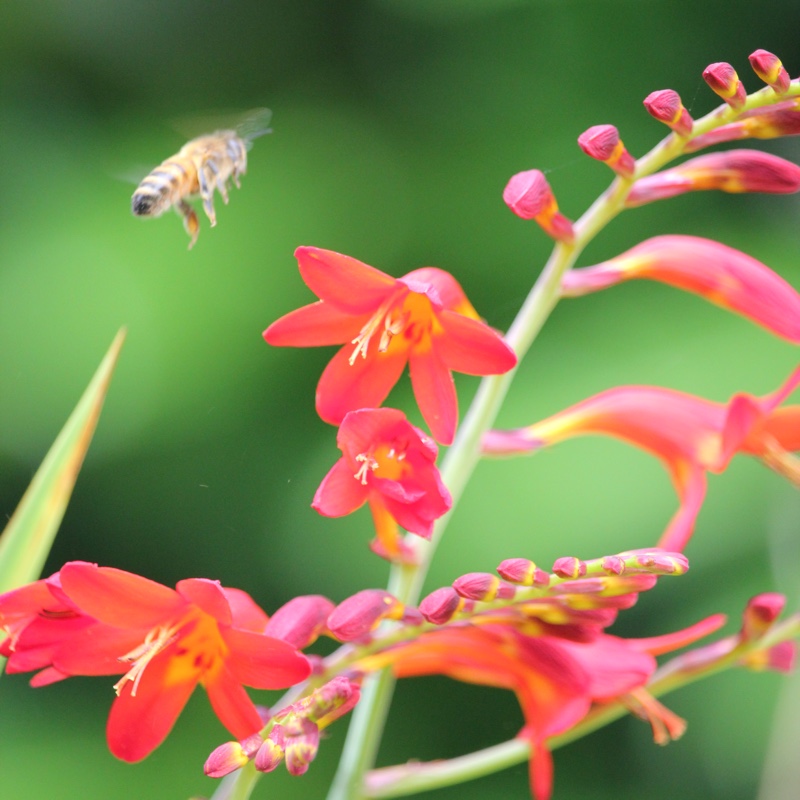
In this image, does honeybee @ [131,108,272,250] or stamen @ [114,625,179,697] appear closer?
stamen @ [114,625,179,697]

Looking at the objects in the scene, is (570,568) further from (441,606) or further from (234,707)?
(234,707)

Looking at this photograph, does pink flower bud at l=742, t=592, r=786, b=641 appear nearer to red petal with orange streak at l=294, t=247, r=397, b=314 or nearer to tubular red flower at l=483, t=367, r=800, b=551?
tubular red flower at l=483, t=367, r=800, b=551

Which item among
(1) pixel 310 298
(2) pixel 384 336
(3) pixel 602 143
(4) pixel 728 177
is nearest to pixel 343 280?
(2) pixel 384 336

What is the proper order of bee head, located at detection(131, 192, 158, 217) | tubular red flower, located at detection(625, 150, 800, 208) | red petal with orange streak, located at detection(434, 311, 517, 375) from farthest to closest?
bee head, located at detection(131, 192, 158, 217)
tubular red flower, located at detection(625, 150, 800, 208)
red petal with orange streak, located at detection(434, 311, 517, 375)

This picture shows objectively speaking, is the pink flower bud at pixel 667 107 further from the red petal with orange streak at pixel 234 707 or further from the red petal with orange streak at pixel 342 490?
the red petal with orange streak at pixel 234 707

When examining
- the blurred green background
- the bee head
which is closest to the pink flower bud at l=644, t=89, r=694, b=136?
the bee head
